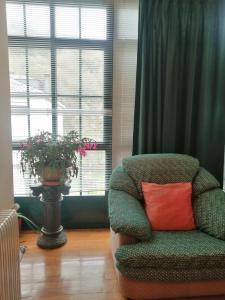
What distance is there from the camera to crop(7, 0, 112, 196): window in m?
2.71

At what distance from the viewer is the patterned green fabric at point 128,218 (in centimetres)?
184

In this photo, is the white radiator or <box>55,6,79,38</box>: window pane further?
<box>55,6,79,38</box>: window pane

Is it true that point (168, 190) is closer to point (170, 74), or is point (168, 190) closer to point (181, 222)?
point (181, 222)

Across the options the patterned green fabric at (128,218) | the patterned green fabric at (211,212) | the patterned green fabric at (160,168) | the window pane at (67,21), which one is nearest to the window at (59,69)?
the window pane at (67,21)

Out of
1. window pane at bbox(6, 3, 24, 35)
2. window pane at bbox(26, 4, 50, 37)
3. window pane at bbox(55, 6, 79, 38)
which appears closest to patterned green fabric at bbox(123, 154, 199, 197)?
window pane at bbox(55, 6, 79, 38)

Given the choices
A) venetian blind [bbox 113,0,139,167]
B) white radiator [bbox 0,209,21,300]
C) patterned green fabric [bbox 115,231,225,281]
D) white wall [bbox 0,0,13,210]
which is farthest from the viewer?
venetian blind [bbox 113,0,139,167]

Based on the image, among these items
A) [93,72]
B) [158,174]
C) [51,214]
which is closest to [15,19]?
[93,72]

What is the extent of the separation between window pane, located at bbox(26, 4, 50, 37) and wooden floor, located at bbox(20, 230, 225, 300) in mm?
2123

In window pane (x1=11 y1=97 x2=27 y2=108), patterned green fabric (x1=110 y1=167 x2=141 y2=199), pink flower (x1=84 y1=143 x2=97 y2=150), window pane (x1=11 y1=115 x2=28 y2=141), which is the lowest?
patterned green fabric (x1=110 y1=167 x2=141 y2=199)

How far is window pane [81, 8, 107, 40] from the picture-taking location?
9.04ft

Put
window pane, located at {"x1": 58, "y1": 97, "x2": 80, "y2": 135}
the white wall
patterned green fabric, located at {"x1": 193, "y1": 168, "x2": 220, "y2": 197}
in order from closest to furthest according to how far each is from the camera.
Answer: the white wall
patterned green fabric, located at {"x1": 193, "y1": 168, "x2": 220, "y2": 197}
window pane, located at {"x1": 58, "y1": 97, "x2": 80, "y2": 135}

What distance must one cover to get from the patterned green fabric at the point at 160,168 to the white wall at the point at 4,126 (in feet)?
3.38

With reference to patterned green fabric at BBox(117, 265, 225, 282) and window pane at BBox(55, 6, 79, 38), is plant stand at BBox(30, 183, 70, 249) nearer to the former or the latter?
patterned green fabric at BBox(117, 265, 225, 282)

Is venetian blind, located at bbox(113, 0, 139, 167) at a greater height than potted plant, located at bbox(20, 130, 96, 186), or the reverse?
venetian blind, located at bbox(113, 0, 139, 167)
